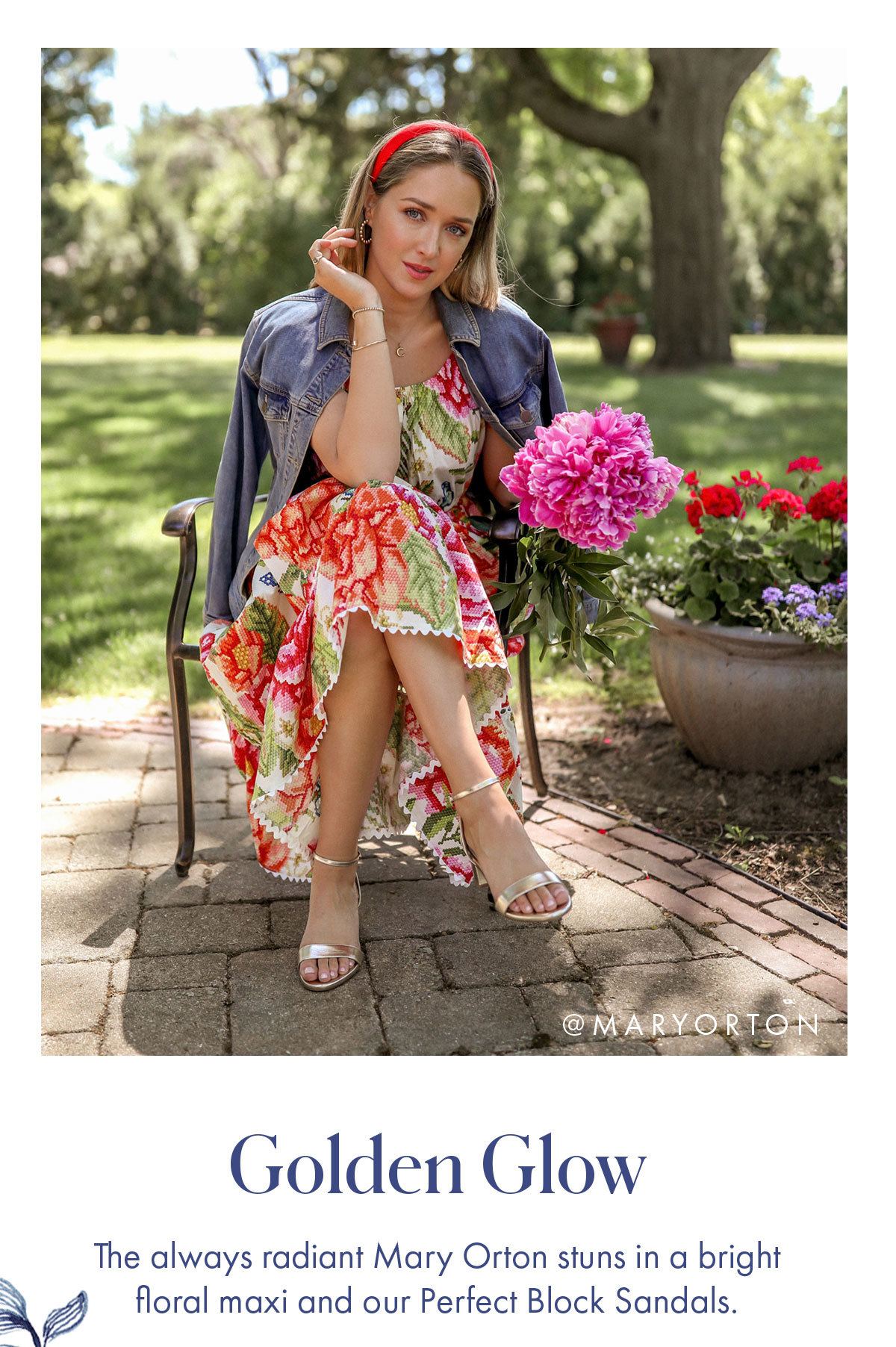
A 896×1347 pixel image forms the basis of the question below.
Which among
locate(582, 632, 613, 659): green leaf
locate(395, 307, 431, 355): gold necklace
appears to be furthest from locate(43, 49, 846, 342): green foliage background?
locate(582, 632, 613, 659): green leaf

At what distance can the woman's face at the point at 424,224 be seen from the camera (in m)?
2.43

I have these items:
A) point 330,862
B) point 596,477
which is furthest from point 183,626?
point 596,477

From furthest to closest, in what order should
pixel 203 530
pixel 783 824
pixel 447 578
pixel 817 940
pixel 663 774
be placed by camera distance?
pixel 203 530, pixel 663 774, pixel 783 824, pixel 817 940, pixel 447 578

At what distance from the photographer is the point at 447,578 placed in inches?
91.1

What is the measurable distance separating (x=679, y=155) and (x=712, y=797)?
7.64 meters

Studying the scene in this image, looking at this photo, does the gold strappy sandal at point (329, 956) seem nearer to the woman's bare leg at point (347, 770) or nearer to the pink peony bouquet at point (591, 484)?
the woman's bare leg at point (347, 770)

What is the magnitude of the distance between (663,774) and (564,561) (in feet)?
3.49

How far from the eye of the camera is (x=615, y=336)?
37.4 feet

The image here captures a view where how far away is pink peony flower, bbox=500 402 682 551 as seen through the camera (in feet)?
7.55

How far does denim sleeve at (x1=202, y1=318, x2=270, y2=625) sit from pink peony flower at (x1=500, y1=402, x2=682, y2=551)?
2.18ft
